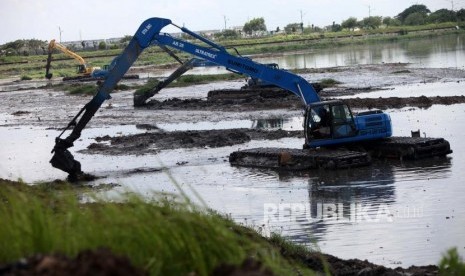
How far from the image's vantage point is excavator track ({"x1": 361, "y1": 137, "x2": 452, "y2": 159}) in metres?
24.9

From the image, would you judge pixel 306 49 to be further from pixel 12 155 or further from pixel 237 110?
pixel 12 155

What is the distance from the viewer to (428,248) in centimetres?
1464

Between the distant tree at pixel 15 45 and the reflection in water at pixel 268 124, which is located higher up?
the distant tree at pixel 15 45

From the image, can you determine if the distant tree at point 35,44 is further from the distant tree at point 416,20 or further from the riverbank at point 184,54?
the distant tree at point 416,20

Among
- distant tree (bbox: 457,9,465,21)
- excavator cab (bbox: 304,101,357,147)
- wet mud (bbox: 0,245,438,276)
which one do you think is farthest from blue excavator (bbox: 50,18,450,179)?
distant tree (bbox: 457,9,465,21)

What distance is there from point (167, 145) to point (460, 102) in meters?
14.7

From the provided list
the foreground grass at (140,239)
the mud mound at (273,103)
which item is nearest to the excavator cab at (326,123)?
the mud mound at (273,103)

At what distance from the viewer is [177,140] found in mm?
32844

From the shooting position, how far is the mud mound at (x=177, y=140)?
103ft

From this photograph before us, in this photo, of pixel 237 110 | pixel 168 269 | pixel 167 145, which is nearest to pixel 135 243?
pixel 168 269

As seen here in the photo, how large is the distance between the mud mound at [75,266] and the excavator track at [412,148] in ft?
66.7

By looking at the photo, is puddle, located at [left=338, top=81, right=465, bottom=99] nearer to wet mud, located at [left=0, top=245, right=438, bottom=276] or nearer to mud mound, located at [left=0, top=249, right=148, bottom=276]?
wet mud, located at [left=0, top=245, right=438, bottom=276]

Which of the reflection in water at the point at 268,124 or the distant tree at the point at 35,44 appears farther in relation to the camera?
the distant tree at the point at 35,44

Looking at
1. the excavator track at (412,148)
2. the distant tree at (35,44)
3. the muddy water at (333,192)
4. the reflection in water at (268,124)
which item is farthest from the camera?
the distant tree at (35,44)
